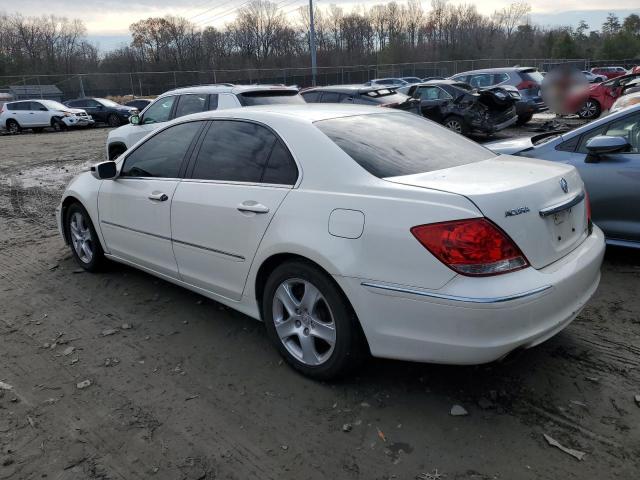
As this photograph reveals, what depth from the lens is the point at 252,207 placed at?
3.28 m

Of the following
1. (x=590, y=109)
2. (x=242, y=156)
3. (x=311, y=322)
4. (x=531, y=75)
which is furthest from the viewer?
(x=590, y=109)

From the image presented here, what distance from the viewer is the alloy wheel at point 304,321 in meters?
3.02

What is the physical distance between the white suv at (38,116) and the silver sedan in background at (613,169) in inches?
973

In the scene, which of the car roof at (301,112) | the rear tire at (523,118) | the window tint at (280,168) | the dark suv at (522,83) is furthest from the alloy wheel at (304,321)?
the rear tire at (523,118)

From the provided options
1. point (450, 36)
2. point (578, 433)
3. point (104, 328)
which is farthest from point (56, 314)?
point (450, 36)

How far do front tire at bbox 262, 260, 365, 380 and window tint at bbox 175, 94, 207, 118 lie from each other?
241 inches

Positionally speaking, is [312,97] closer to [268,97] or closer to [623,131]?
[268,97]

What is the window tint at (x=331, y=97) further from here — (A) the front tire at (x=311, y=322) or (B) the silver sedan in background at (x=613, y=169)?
(A) the front tire at (x=311, y=322)

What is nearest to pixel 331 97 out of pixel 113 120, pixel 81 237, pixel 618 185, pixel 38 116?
pixel 81 237

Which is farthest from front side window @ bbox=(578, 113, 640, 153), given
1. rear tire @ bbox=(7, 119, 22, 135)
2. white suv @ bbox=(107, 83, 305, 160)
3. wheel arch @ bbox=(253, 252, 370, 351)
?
rear tire @ bbox=(7, 119, 22, 135)

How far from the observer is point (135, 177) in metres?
4.38

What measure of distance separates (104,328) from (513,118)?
12.6 metres

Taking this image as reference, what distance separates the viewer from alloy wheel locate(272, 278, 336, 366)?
3.02 metres

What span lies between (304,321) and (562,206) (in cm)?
157
